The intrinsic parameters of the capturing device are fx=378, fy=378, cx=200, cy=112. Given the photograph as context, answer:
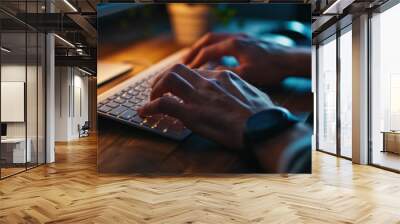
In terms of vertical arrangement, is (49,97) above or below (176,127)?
above

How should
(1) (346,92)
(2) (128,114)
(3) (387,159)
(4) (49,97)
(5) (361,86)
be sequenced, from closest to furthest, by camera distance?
(2) (128,114) → (3) (387,159) → (5) (361,86) → (4) (49,97) → (1) (346,92)

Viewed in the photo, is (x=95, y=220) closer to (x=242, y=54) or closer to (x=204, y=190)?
(x=204, y=190)

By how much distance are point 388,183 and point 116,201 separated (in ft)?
13.4

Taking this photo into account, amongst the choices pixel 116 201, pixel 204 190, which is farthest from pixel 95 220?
pixel 204 190

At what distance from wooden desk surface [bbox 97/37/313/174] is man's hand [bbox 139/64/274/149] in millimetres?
315

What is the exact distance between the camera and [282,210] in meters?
4.21

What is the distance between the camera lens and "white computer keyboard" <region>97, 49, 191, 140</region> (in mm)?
6379

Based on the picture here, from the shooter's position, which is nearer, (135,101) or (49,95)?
(135,101)

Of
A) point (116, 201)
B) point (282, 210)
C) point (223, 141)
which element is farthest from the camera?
point (223, 141)

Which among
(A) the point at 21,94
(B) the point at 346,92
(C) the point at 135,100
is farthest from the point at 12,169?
(B) the point at 346,92

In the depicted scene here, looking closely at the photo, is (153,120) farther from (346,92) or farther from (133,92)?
(346,92)

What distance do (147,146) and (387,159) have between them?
484 cm

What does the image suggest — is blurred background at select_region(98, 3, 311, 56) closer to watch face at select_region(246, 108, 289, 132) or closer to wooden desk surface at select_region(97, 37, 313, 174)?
wooden desk surface at select_region(97, 37, 313, 174)

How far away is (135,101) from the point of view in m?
6.41
